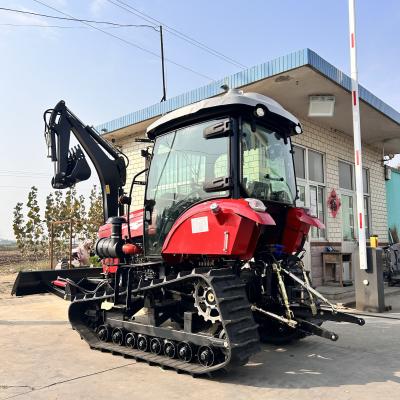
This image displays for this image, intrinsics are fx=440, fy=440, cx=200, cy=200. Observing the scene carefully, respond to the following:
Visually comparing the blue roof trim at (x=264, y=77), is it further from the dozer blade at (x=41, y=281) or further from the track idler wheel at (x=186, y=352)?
the track idler wheel at (x=186, y=352)

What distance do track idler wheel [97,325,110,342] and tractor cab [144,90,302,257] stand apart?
110 centimetres

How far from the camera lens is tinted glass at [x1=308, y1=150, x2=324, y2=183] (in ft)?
36.0

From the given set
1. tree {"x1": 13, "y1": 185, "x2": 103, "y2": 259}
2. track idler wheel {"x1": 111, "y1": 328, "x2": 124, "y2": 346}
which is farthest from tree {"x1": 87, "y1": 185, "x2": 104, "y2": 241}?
track idler wheel {"x1": 111, "y1": 328, "x2": 124, "y2": 346}

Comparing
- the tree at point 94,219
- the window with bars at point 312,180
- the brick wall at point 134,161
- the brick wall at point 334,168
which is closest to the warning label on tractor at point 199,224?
the window with bars at point 312,180

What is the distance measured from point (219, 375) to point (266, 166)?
7.30 feet

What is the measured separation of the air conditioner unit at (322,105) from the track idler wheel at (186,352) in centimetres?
652

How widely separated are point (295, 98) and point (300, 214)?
16.1 feet

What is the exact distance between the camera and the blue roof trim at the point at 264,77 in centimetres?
776

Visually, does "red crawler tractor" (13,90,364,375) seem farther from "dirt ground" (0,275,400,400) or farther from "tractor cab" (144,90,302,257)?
"dirt ground" (0,275,400,400)

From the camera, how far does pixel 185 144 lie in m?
4.87

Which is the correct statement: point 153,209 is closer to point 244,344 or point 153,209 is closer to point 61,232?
point 244,344

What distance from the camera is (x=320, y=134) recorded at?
37.0 ft

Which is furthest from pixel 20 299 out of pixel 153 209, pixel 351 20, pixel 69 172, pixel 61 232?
pixel 61 232

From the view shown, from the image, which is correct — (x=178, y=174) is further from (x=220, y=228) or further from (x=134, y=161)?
(x=134, y=161)
